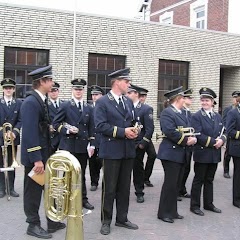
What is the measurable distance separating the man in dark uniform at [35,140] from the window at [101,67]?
357 inches

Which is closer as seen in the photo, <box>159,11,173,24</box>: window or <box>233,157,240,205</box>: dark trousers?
<box>233,157,240,205</box>: dark trousers

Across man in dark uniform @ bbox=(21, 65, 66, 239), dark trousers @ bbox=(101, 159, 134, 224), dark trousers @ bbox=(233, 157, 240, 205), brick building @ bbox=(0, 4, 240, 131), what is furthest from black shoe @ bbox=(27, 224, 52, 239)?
brick building @ bbox=(0, 4, 240, 131)

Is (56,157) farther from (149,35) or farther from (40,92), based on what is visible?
(149,35)

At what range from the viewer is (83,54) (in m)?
13.7

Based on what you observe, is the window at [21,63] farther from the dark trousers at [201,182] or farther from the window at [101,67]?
the dark trousers at [201,182]

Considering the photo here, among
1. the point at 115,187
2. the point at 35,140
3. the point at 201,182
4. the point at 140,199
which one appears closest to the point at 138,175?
the point at 140,199

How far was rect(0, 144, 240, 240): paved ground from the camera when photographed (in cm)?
525

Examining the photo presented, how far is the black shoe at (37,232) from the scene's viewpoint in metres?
5.06

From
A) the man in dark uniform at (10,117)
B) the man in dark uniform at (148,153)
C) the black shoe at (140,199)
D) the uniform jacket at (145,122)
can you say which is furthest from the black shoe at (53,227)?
the man in dark uniform at (148,153)

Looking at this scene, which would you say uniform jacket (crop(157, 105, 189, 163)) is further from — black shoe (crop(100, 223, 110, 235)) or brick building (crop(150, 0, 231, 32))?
brick building (crop(150, 0, 231, 32))

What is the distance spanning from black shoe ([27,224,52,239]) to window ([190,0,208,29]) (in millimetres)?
18963

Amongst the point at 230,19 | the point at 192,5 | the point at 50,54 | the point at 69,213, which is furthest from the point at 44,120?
the point at 192,5

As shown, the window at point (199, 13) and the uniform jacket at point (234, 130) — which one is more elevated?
the window at point (199, 13)

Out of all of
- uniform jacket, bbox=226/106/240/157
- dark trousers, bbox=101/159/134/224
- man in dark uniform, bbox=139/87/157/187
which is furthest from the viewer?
man in dark uniform, bbox=139/87/157/187
